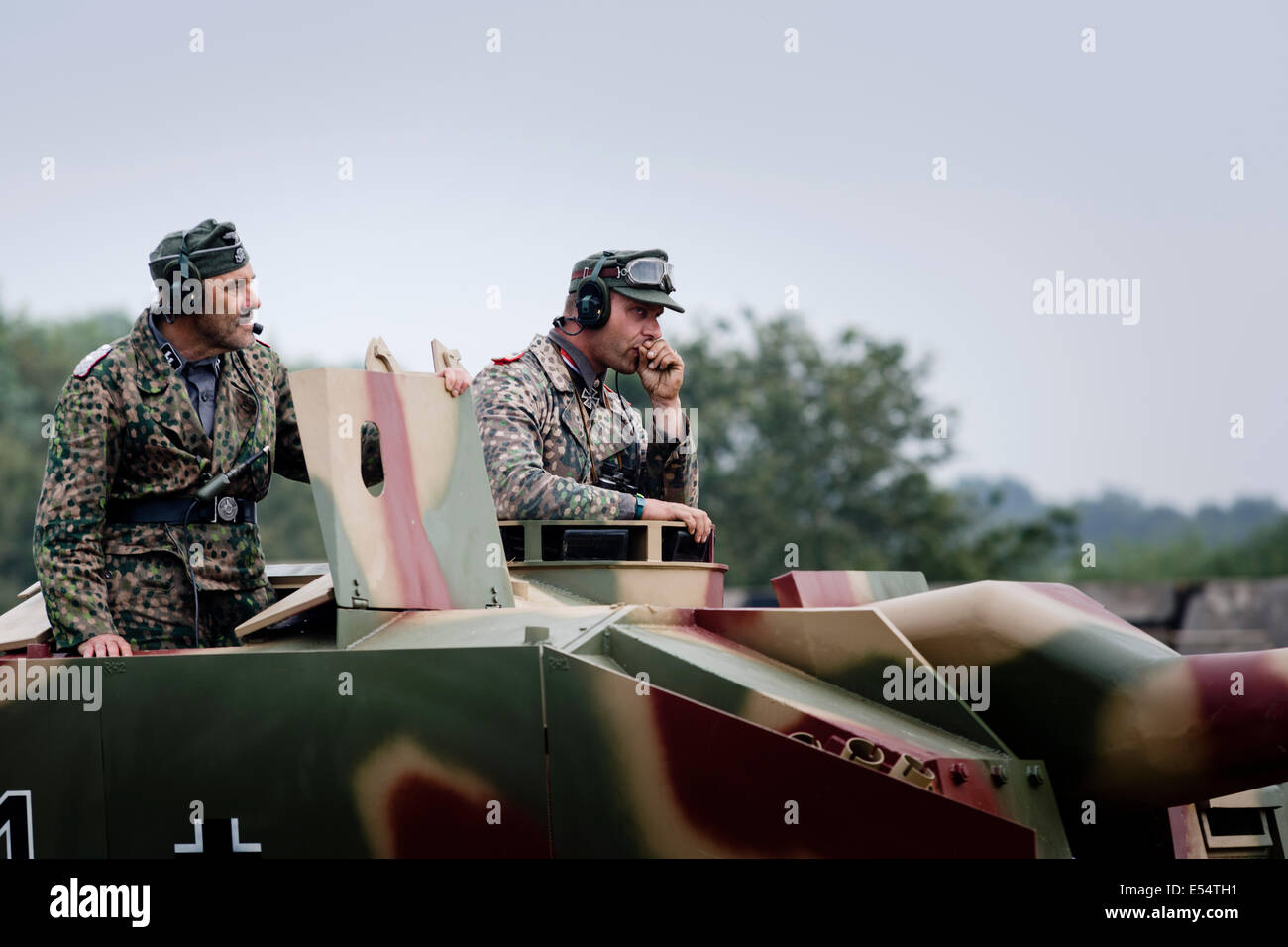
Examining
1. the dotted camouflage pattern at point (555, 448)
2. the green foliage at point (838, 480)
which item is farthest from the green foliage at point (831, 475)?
the dotted camouflage pattern at point (555, 448)

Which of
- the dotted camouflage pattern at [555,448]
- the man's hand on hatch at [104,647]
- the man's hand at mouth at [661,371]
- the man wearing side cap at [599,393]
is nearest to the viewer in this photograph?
the man's hand on hatch at [104,647]

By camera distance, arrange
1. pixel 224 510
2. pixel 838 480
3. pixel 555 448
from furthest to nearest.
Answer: pixel 838 480, pixel 555 448, pixel 224 510

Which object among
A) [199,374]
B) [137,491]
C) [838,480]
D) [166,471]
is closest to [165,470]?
[166,471]

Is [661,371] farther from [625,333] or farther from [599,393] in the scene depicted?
[599,393]

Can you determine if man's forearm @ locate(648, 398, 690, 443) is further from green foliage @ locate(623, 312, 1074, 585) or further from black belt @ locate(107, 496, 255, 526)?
green foliage @ locate(623, 312, 1074, 585)

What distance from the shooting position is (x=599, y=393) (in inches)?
303

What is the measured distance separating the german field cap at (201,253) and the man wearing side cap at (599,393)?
1.29 meters

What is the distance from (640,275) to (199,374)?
198 centimetres

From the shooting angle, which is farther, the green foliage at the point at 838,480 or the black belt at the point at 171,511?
the green foliage at the point at 838,480

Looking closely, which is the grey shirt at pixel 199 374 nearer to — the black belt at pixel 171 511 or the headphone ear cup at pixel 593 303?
the black belt at pixel 171 511

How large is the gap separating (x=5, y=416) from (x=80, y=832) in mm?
42825

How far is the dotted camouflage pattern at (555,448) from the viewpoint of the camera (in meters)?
6.80

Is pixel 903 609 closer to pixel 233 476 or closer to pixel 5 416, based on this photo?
pixel 233 476

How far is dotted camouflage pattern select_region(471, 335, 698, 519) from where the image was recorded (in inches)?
268
